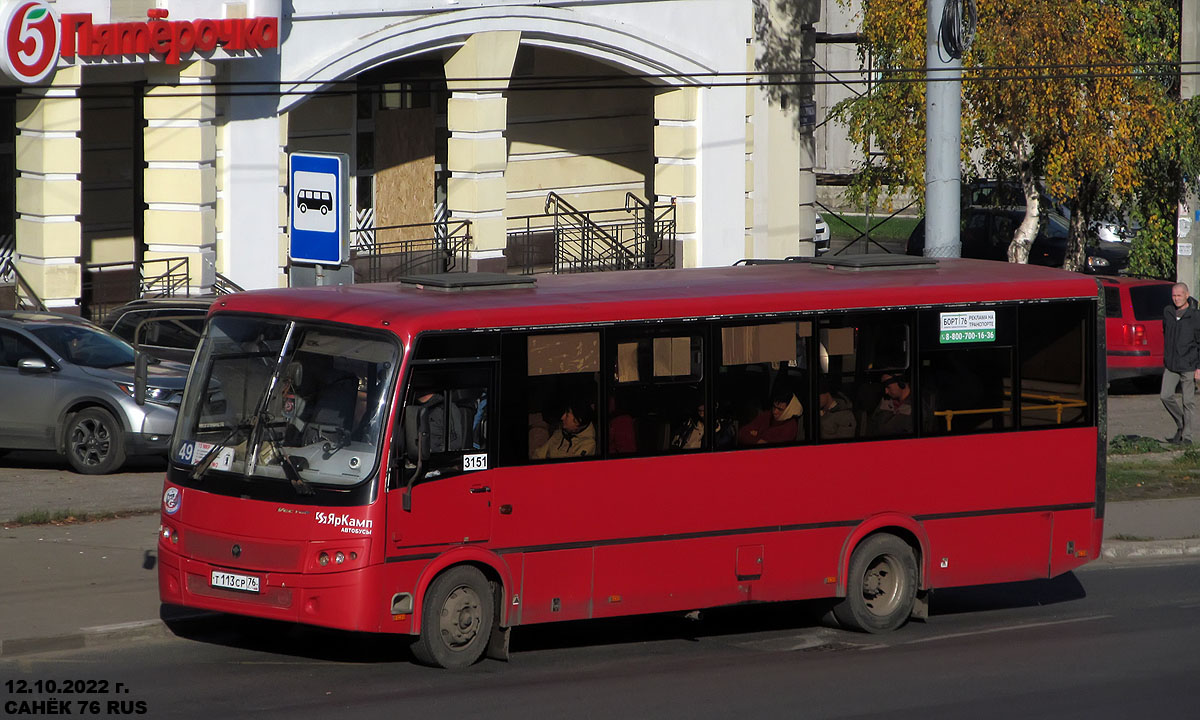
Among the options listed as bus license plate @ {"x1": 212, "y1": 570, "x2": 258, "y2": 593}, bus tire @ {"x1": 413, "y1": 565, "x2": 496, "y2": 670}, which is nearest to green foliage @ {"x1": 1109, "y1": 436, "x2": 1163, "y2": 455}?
bus tire @ {"x1": 413, "y1": 565, "x2": 496, "y2": 670}

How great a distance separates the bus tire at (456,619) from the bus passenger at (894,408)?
3.29 m

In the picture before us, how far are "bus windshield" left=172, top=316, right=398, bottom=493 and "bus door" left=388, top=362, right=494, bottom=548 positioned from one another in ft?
0.67

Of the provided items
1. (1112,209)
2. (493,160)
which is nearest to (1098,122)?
(1112,209)

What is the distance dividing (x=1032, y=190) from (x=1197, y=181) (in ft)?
9.09

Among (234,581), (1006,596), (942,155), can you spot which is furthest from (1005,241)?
(234,581)

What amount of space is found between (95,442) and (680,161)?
16328 mm

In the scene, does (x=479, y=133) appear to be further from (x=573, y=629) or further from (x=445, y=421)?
(x=445, y=421)

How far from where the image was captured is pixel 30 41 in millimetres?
22516

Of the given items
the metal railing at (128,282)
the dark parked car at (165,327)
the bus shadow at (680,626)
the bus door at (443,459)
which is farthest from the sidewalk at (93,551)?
the metal railing at (128,282)

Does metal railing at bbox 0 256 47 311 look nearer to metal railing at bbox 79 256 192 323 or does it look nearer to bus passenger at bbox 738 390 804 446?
metal railing at bbox 79 256 192 323

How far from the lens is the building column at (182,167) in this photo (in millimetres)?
25094

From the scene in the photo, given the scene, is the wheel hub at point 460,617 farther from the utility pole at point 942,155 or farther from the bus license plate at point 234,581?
the utility pole at point 942,155

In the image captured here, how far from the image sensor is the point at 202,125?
2516 centimetres

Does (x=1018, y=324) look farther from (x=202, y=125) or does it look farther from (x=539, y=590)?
(x=202, y=125)
